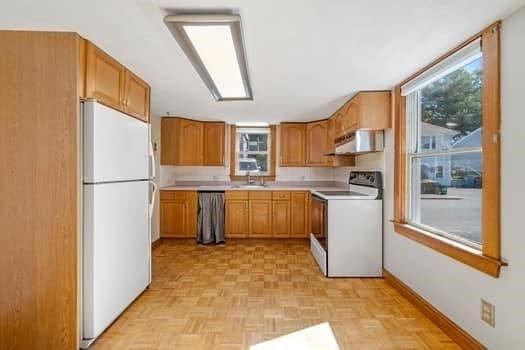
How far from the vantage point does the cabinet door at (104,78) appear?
1.93 metres

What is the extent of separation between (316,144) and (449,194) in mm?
2955

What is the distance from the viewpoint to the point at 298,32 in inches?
70.6

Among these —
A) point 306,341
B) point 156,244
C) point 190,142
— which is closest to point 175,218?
point 156,244

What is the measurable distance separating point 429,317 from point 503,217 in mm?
1072

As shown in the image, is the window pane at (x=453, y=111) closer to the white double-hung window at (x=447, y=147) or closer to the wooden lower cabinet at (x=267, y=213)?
the white double-hung window at (x=447, y=147)

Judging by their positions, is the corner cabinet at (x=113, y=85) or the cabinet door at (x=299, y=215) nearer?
the corner cabinet at (x=113, y=85)

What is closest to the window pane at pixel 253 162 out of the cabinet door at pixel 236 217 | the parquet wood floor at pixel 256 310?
the cabinet door at pixel 236 217

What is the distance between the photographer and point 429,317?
2.29 metres

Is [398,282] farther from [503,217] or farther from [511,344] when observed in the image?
[503,217]

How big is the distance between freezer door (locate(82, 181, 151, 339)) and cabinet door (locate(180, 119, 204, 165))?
228 centimetres

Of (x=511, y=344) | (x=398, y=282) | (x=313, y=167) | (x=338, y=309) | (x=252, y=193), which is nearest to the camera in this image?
(x=511, y=344)

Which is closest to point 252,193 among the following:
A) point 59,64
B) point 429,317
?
point 429,317

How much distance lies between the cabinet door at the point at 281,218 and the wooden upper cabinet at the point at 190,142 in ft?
4.95

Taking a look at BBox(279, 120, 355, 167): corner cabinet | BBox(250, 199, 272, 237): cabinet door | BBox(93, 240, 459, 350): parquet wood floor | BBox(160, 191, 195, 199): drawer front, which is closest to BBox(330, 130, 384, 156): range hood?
BBox(93, 240, 459, 350): parquet wood floor
